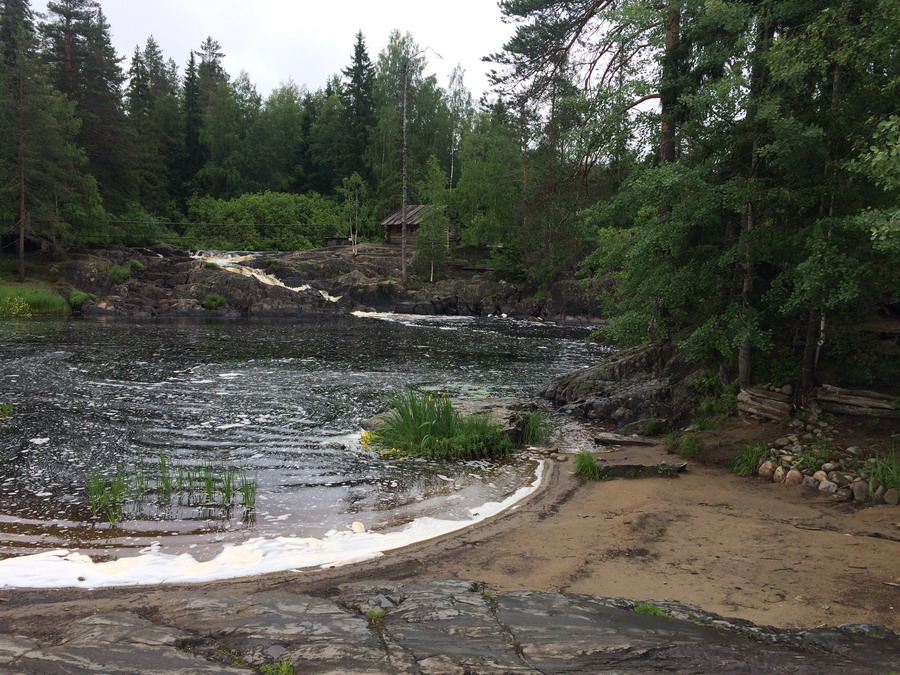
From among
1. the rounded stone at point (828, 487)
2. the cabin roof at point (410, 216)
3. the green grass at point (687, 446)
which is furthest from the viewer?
the cabin roof at point (410, 216)

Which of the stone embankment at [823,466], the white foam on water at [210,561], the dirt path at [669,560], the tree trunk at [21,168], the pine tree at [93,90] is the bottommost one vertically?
the white foam on water at [210,561]

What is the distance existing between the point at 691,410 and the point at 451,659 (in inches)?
366

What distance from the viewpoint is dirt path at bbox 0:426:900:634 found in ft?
15.5

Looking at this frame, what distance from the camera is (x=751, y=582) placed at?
5.18 metres

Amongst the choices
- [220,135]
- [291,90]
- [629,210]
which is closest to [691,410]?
[629,210]

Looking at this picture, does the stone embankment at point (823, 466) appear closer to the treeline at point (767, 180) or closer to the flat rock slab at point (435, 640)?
the treeline at point (767, 180)

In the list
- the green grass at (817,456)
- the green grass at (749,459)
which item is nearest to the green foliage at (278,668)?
the green grass at (749,459)

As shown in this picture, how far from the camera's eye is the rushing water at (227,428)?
682cm

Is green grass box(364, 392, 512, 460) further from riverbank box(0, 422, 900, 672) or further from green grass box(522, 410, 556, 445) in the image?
riverbank box(0, 422, 900, 672)

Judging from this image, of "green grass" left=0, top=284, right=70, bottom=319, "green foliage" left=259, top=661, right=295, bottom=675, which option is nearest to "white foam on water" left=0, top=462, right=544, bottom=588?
"green foliage" left=259, top=661, right=295, bottom=675

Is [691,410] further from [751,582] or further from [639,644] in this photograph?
[639,644]

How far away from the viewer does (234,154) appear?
63.6 meters

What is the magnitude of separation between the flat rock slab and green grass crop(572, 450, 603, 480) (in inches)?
166

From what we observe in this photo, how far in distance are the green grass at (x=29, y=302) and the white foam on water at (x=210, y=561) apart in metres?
30.5
